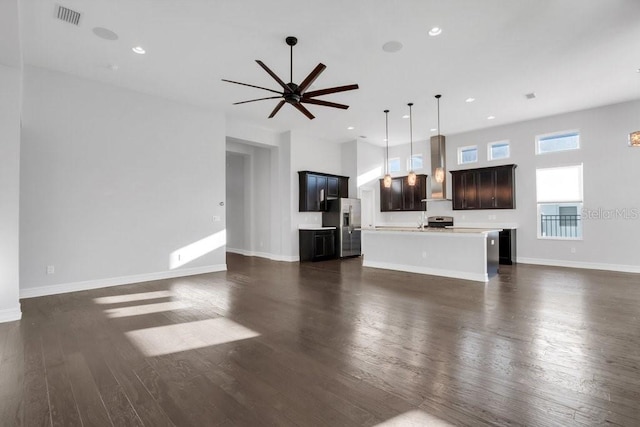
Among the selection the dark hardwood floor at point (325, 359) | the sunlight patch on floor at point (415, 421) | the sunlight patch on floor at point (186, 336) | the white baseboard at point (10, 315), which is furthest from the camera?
the white baseboard at point (10, 315)

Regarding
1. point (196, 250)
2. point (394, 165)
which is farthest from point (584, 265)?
point (196, 250)

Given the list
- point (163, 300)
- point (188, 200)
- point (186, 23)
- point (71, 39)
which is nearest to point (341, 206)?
point (188, 200)

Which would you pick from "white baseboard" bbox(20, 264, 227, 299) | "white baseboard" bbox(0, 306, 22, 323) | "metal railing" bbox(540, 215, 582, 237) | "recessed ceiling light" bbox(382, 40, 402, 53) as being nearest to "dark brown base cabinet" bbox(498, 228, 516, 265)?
"metal railing" bbox(540, 215, 582, 237)

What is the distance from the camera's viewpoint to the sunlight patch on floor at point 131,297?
4312 millimetres

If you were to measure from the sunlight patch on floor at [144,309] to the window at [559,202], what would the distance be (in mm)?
7995

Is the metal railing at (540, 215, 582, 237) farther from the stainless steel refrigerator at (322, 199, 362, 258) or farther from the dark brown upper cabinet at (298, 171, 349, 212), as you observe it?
the dark brown upper cabinet at (298, 171, 349, 212)

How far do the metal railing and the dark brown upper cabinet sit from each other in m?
5.14

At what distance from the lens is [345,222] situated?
8.71 meters

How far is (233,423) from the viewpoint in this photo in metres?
1.73

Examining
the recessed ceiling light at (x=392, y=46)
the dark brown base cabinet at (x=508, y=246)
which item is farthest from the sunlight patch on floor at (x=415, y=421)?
the dark brown base cabinet at (x=508, y=246)

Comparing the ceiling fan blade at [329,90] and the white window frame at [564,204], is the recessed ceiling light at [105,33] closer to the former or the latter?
the ceiling fan blade at [329,90]

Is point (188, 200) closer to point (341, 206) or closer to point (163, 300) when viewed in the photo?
→ point (163, 300)

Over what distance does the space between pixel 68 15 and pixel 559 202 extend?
9.49 meters

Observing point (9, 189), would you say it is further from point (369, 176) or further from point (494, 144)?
point (494, 144)
